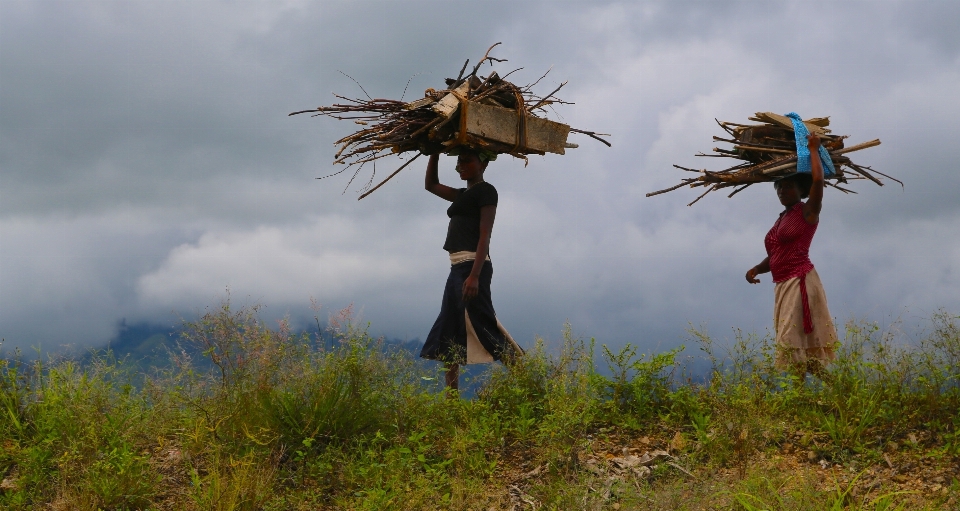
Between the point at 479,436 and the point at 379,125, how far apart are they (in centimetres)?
257

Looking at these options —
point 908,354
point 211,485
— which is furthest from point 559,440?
point 908,354

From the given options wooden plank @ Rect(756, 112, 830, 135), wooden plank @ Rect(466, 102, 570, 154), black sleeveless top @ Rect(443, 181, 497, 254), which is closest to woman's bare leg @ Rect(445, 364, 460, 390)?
black sleeveless top @ Rect(443, 181, 497, 254)

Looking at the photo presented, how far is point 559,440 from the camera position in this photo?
5535 mm

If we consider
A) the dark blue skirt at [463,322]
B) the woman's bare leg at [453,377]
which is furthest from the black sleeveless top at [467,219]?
the woman's bare leg at [453,377]

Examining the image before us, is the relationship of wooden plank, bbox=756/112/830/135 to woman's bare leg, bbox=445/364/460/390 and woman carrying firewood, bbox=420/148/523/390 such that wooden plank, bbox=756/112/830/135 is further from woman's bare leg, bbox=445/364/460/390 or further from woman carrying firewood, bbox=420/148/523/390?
woman's bare leg, bbox=445/364/460/390

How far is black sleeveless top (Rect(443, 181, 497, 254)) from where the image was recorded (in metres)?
7.00

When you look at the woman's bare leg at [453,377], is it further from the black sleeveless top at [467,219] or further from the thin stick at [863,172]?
A: the thin stick at [863,172]

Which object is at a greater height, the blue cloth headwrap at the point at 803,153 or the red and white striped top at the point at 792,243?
the blue cloth headwrap at the point at 803,153

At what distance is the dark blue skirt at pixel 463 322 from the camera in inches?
272

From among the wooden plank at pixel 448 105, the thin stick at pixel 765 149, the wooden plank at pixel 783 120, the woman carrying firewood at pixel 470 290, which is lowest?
the woman carrying firewood at pixel 470 290

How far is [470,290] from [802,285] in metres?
2.62

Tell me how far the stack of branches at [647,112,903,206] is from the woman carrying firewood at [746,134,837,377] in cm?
17

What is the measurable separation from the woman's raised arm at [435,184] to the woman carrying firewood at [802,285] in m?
2.69

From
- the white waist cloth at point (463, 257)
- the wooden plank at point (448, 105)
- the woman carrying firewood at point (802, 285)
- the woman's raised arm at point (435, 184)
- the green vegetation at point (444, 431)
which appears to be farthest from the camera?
the woman's raised arm at point (435, 184)
